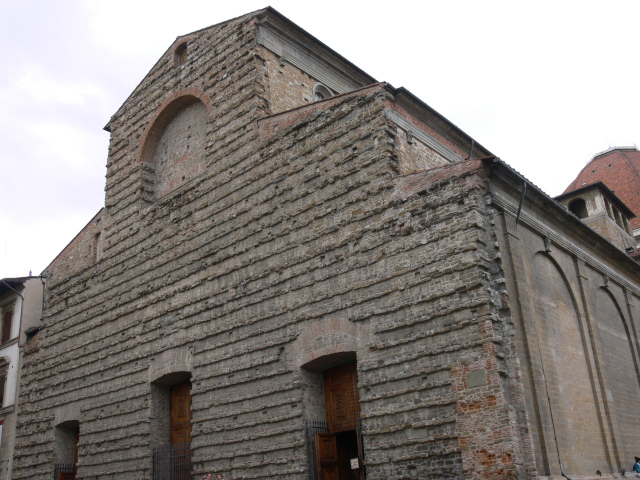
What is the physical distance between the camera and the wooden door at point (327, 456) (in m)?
10.5

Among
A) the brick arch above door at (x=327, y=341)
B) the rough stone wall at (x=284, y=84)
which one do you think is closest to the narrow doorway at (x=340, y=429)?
the brick arch above door at (x=327, y=341)

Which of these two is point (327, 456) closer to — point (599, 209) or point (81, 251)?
point (81, 251)

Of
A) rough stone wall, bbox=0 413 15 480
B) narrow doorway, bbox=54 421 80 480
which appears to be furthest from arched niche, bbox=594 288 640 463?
rough stone wall, bbox=0 413 15 480

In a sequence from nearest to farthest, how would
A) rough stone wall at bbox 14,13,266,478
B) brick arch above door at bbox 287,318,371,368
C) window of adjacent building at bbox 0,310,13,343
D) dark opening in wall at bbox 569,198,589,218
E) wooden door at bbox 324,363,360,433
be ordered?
brick arch above door at bbox 287,318,371,368, wooden door at bbox 324,363,360,433, rough stone wall at bbox 14,13,266,478, window of adjacent building at bbox 0,310,13,343, dark opening in wall at bbox 569,198,589,218

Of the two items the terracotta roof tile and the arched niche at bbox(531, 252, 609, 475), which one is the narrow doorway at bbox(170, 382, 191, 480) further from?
the terracotta roof tile

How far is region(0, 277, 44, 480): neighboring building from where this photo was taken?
1795 centimetres

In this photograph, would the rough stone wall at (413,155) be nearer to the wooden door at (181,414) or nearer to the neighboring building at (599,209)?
the wooden door at (181,414)

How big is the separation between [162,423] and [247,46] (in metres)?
8.42

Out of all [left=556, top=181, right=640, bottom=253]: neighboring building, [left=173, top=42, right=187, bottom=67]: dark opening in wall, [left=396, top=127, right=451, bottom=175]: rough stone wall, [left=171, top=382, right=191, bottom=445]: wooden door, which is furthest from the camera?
[left=556, top=181, right=640, bottom=253]: neighboring building

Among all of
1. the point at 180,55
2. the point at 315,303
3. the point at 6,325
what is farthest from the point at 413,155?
the point at 6,325

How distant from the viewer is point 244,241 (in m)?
12.9

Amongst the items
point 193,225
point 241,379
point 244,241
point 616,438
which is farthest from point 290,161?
point 616,438

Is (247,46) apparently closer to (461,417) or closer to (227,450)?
(227,450)

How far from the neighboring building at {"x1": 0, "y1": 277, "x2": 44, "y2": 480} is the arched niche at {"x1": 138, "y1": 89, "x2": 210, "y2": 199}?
233 inches
